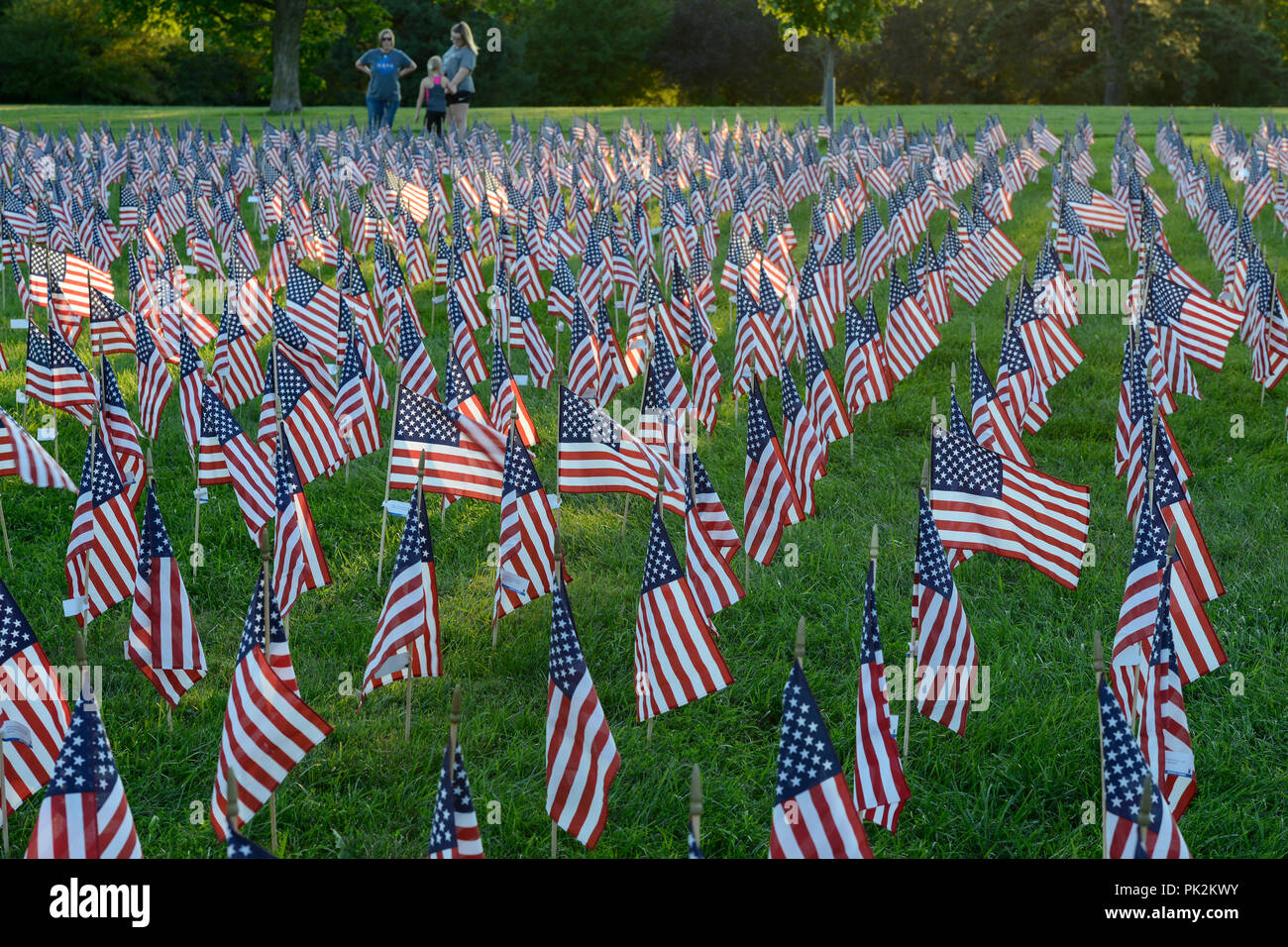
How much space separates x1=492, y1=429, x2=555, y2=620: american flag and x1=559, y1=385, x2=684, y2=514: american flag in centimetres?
63

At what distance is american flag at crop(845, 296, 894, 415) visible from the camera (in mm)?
10711

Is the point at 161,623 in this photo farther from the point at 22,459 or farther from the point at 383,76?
the point at 383,76

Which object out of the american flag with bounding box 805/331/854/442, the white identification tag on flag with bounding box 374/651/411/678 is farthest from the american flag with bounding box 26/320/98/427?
the american flag with bounding box 805/331/854/442

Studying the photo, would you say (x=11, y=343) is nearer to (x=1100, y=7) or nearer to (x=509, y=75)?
(x=509, y=75)

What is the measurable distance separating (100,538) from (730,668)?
11.5 ft

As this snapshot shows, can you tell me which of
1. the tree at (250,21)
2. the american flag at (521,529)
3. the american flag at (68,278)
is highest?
the tree at (250,21)

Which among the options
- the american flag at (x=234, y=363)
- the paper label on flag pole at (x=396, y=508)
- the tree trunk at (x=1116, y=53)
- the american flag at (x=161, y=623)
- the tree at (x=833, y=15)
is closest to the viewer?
the american flag at (x=161, y=623)

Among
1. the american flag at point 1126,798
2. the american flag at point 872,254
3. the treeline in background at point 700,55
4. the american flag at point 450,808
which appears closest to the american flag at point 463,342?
the american flag at point 872,254

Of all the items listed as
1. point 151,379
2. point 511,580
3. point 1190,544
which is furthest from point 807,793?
point 151,379

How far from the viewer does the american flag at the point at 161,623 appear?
626 cm

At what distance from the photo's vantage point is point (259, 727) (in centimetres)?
520

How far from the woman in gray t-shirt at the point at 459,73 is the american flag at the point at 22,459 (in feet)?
65.5

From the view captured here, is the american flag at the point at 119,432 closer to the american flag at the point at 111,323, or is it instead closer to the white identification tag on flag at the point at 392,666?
the white identification tag on flag at the point at 392,666
